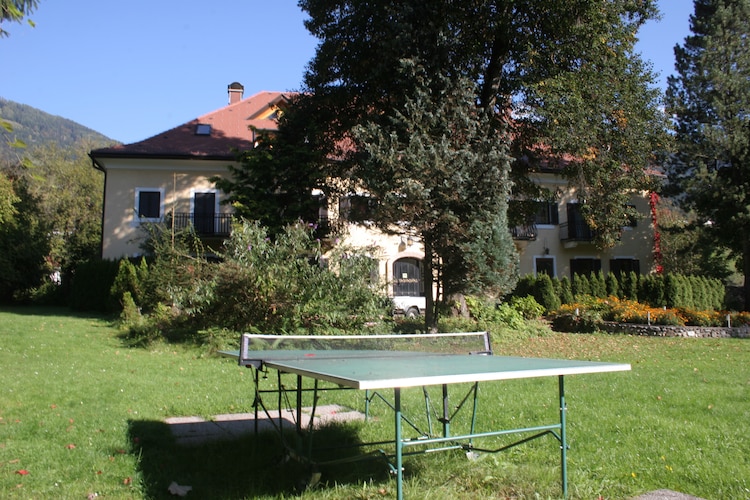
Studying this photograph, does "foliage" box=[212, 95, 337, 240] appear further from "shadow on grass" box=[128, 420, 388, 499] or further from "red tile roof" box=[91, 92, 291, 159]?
"shadow on grass" box=[128, 420, 388, 499]

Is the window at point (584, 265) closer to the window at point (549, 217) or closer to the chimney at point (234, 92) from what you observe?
the window at point (549, 217)

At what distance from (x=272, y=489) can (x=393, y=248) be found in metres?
23.1

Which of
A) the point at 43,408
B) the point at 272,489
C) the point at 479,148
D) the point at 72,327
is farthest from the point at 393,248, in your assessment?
the point at 272,489

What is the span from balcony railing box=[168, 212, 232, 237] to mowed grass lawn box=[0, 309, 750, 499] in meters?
16.1

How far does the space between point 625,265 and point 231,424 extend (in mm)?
28971

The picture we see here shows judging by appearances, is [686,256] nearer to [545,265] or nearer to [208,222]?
[545,265]

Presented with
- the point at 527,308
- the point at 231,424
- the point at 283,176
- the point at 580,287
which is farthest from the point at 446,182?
the point at 580,287

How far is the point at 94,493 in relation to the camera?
3846 millimetres

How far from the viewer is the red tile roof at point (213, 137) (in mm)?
25844

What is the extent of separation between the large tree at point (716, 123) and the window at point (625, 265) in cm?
427

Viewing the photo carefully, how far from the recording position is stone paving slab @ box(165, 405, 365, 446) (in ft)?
17.7

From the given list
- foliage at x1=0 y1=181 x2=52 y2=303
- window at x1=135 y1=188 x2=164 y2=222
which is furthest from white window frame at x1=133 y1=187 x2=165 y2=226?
foliage at x1=0 y1=181 x2=52 y2=303

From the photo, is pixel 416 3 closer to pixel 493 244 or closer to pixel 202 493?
pixel 493 244

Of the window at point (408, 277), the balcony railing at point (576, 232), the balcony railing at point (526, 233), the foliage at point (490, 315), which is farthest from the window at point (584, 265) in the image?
the foliage at point (490, 315)
